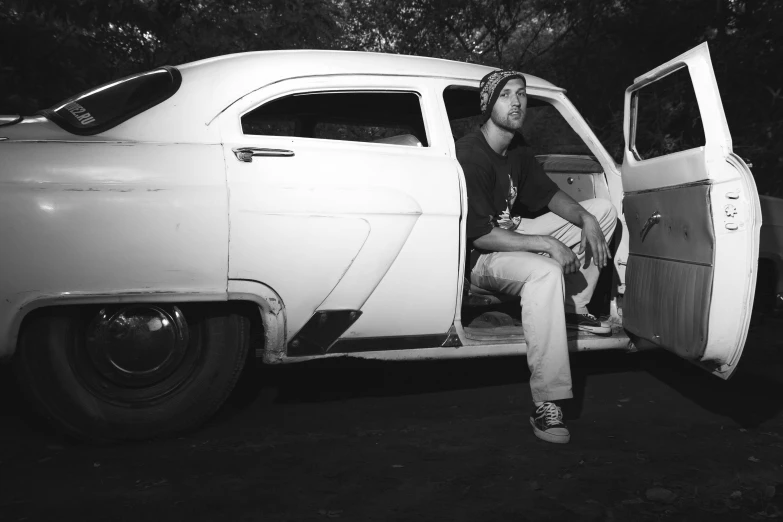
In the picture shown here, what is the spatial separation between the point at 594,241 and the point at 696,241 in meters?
0.52

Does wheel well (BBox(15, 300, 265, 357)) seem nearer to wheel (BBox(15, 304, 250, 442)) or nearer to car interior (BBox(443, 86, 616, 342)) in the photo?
wheel (BBox(15, 304, 250, 442))

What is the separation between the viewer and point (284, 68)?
359 cm

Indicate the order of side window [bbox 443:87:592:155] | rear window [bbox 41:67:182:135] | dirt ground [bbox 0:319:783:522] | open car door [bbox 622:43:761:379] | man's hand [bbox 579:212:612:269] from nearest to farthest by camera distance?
dirt ground [bbox 0:319:783:522]
rear window [bbox 41:67:182:135]
open car door [bbox 622:43:761:379]
man's hand [bbox 579:212:612:269]
side window [bbox 443:87:592:155]

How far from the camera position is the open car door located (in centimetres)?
344

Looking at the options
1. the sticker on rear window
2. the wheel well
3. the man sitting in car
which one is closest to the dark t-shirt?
the man sitting in car

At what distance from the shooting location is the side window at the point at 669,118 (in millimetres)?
8453

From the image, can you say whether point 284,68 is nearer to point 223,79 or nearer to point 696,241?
point 223,79

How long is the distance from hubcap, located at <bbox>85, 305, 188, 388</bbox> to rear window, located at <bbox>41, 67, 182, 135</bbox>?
2.53ft

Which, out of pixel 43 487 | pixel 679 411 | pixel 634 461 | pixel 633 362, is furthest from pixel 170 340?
pixel 633 362

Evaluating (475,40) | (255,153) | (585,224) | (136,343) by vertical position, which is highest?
(475,40)

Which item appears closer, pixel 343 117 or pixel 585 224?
pixel 585 224

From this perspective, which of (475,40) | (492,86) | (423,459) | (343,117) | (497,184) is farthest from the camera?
(475,40)

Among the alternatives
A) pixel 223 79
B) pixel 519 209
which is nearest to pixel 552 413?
pixel 519 209

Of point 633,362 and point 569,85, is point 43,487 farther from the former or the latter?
point 569,85
